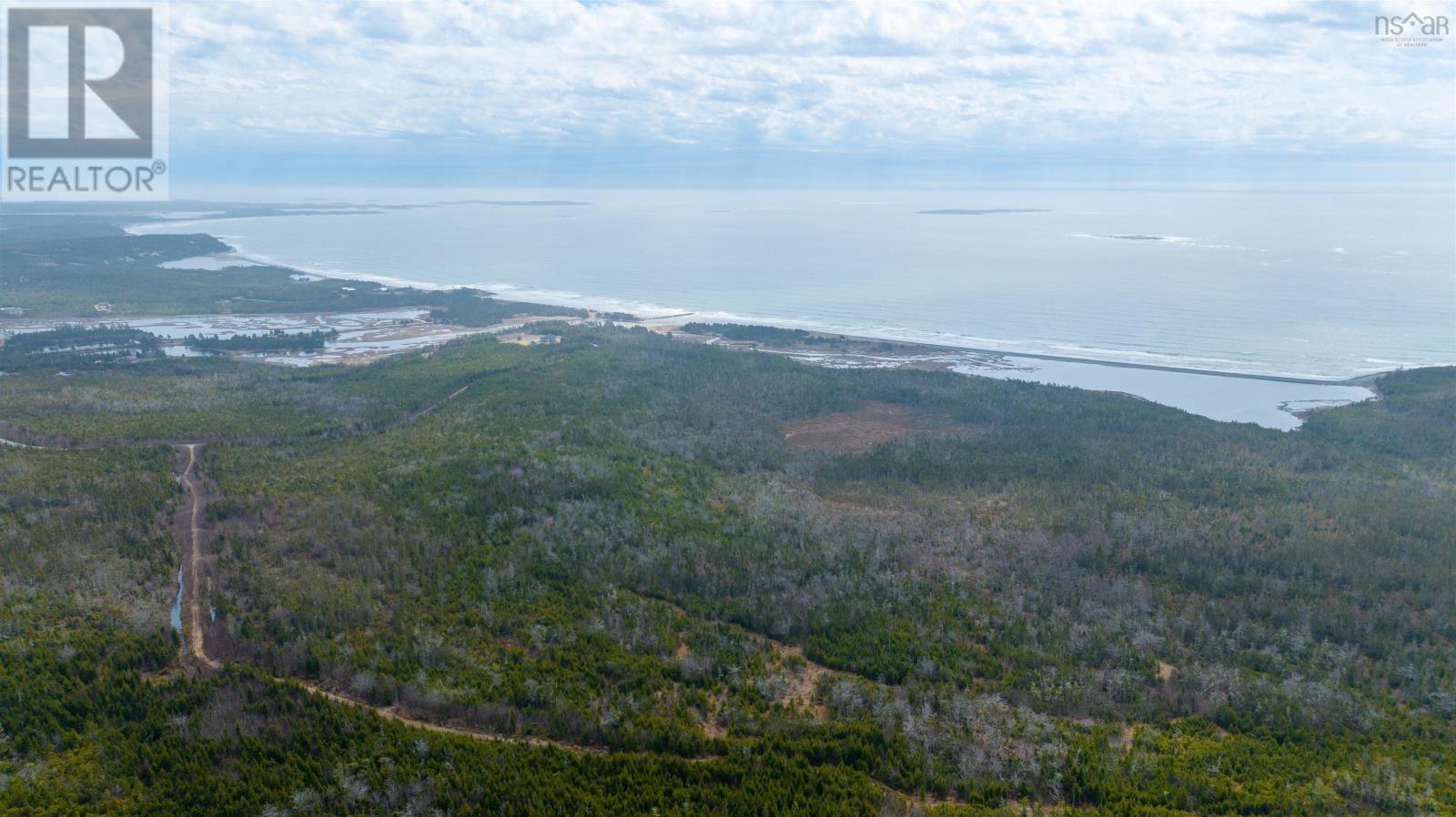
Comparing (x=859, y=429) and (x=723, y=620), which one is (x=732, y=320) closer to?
(x=859, y=429)

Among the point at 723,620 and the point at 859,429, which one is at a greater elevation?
the point at 859,429


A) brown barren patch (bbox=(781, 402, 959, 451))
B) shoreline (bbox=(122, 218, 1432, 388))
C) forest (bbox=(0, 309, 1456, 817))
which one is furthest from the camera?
shoreline (bbox=(122, 218, 1432, 388))

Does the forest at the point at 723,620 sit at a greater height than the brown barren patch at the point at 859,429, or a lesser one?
lesser

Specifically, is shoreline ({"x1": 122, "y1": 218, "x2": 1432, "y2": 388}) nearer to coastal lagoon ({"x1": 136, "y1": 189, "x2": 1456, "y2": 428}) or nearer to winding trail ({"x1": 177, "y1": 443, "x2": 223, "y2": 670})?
coastal lagoon ({"x1": 136, "y1": 189, "x2": 1456, "y2": 428})

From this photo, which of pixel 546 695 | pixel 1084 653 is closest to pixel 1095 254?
pixel 1084 653

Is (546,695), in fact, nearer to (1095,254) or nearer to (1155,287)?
(1155,287)

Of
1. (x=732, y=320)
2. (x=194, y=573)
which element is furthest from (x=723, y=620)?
(x=732, y=320)

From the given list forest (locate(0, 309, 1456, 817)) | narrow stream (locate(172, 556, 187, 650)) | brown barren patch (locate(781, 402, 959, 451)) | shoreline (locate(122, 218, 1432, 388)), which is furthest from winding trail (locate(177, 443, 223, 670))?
shoreline (locate(122, 218, 1432, 388))

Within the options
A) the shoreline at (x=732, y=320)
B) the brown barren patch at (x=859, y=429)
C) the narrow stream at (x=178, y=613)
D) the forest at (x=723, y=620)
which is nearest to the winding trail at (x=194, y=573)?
the narrow stream at (x=178, y=613)

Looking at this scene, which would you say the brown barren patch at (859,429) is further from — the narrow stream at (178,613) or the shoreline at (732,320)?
the narrow stream at (178,613)
